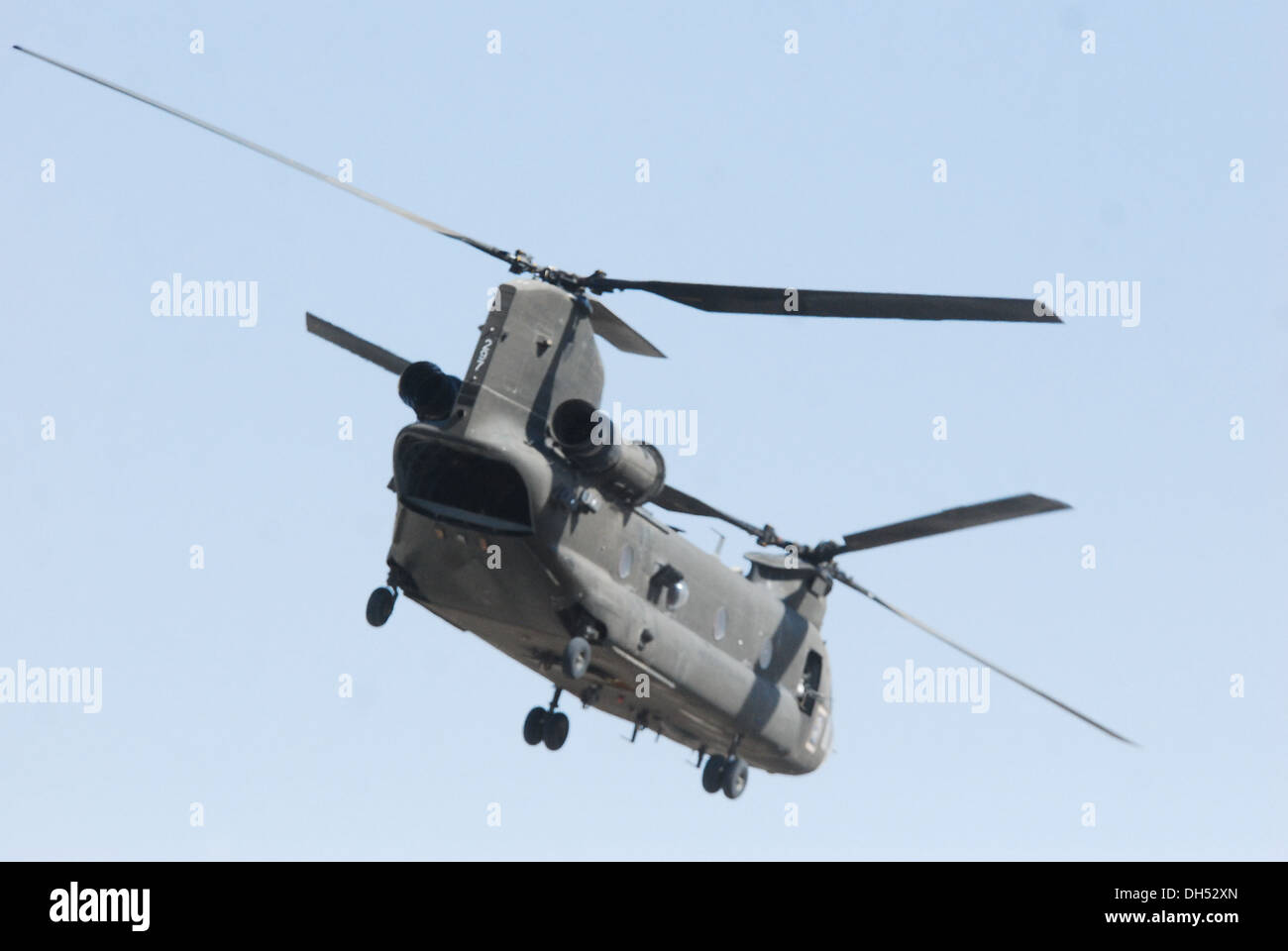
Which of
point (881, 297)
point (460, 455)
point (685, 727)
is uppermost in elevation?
point (881, 297)

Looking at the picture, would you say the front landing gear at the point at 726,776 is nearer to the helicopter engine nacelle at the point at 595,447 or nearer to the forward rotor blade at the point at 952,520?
the forward rotor blade at the point at 952,520

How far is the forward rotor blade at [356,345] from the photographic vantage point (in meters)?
37.1

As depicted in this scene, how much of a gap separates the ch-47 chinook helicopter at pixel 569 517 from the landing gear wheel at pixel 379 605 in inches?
1.2

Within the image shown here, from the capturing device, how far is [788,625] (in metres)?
39.2

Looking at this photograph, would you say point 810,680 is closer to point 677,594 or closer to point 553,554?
point 677,594

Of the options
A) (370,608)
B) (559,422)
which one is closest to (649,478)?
(559,422)

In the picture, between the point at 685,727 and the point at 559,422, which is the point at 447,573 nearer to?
the point at 559,422

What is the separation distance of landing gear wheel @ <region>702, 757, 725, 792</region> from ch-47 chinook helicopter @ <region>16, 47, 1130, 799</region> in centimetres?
4

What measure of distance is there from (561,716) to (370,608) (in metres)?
4.41

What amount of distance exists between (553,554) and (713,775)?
23.4 feet

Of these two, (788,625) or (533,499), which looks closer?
(533,499)

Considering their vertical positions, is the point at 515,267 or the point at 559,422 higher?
the point at 515,267

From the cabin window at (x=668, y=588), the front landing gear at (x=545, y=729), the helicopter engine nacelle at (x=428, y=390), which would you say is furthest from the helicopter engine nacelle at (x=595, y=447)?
the front landing gear at (x=545, y=729)

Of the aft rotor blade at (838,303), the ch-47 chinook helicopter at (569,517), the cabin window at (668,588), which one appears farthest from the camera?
the cabin window at (668,588)
